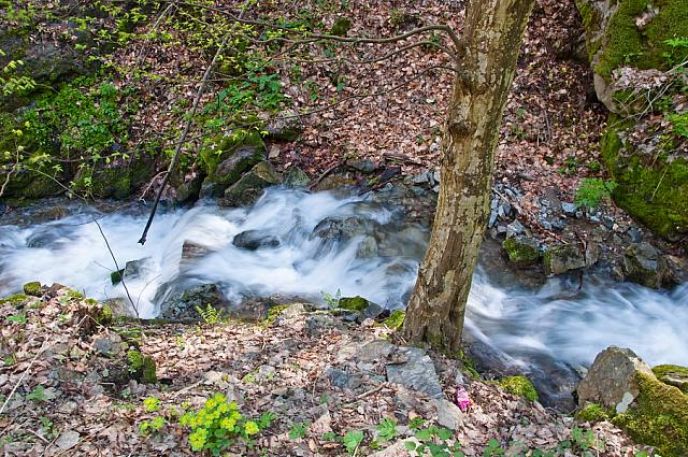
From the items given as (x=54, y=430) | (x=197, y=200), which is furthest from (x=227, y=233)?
(x=54, y=430)

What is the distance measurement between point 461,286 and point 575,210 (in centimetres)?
442

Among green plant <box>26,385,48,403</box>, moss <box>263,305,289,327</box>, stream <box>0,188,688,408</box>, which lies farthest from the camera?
stream <box>0,188,688,408</box>

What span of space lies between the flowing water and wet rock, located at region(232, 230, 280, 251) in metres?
0.05

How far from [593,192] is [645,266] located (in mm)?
1332

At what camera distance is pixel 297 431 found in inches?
126

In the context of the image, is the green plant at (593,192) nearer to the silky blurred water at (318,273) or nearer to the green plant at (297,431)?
the silky blurred water at (318,273)

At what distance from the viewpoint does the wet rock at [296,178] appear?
8.77 m

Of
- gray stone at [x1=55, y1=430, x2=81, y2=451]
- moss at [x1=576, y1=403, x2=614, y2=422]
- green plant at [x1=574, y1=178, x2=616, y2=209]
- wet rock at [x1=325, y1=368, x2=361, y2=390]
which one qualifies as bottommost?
gray stone at [x1=55, y1=430, x2=81, y2=451]

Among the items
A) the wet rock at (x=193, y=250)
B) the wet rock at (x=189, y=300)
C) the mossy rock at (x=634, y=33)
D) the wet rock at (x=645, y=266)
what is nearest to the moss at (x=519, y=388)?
the wet rock at (x=645, y=266)

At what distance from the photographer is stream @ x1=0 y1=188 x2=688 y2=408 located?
6.24m

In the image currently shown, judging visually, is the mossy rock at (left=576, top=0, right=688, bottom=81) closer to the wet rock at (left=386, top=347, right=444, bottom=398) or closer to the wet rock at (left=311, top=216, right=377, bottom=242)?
the wet rock at (left=311, top=216, right=377, bottom=242)

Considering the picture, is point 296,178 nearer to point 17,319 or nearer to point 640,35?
point 17,319

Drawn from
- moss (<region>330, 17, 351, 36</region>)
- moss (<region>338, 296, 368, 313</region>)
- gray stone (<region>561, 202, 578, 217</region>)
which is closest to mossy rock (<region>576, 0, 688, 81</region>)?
gray stone (<region>561, 202, 578, 217</region>)

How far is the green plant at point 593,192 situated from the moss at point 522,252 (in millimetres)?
1120
